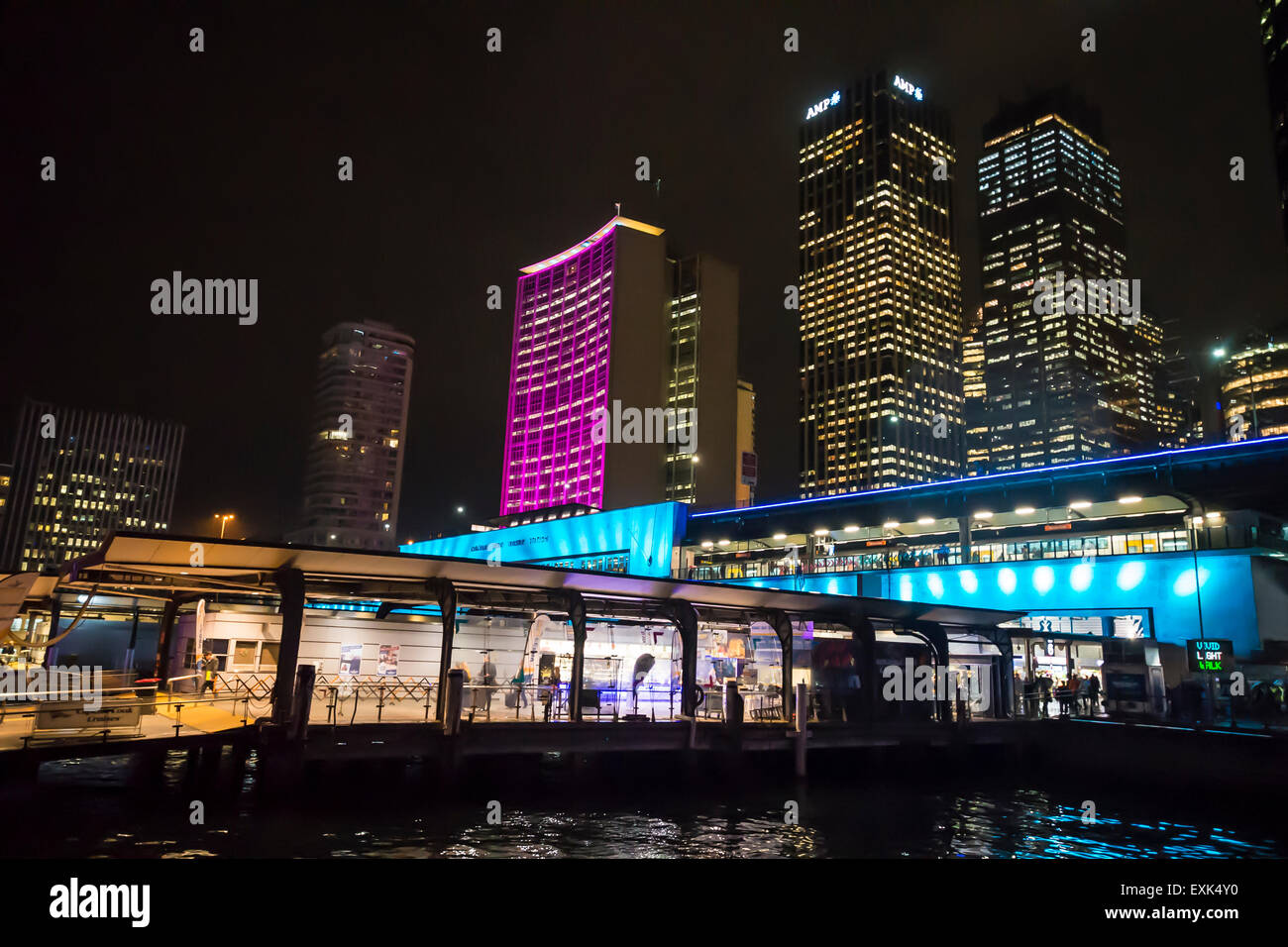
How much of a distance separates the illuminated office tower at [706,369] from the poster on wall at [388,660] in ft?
370

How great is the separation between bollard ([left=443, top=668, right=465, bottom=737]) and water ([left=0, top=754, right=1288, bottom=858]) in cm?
184

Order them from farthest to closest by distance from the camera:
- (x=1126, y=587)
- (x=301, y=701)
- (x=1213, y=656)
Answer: (x=1126, y=587) → (x=1213, y=656) → (x=301, y=701)

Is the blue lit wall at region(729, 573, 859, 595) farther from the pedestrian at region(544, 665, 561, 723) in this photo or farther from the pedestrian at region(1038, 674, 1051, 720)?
the pedestrian at region(544, 665, 561, 723)

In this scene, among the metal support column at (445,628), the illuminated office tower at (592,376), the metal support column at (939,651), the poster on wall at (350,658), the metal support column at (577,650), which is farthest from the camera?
the illuminated office tower at (592,376)

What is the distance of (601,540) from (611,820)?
193 ft

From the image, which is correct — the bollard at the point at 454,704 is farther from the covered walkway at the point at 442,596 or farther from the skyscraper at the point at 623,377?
the skyscraper at the point at 623,377

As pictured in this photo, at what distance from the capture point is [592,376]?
145 metres

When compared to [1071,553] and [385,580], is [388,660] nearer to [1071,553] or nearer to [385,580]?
[385,580]

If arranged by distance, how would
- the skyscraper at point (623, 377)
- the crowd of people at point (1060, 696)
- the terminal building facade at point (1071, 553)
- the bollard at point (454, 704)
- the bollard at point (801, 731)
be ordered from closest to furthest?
1. the bollard at point (454, 704)
2. the bollard at point (801, 731)
3. the crowd of people at point (1060, 696)
4. the terminal building facade at point (1071, 553)
5. the skyscraper at point (623, 377)

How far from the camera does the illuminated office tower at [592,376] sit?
453 ft

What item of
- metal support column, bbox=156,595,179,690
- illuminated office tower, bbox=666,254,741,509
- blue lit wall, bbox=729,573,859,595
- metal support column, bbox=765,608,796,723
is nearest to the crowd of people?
metal support column, bbox=765,608,796,723

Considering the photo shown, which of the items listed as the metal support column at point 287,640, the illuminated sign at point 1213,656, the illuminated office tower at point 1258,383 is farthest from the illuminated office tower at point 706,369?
the metal support column at point 287,640

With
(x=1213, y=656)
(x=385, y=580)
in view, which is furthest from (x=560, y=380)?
(x=385, y=580)
